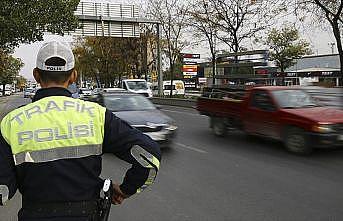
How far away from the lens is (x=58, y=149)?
2059 mm

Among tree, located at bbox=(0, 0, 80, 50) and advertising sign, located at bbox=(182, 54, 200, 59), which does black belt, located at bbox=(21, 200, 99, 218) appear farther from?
advertising sign, located at bbox=(182, 54, 200, 59)

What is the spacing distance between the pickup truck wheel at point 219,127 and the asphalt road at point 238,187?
223 cm

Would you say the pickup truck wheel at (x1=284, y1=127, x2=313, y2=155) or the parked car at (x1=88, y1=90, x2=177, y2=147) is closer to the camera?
the pickup truck wheel at (x1=284, y1=127, x2=313, y2=155)

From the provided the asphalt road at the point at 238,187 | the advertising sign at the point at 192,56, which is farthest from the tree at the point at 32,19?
the asphalt road at the point at 238,187

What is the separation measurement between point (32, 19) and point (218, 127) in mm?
13678

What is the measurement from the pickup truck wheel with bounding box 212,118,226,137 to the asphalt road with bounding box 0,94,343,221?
2.23 m

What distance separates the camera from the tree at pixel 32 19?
2112cm

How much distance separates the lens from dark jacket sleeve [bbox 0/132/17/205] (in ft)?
6.72

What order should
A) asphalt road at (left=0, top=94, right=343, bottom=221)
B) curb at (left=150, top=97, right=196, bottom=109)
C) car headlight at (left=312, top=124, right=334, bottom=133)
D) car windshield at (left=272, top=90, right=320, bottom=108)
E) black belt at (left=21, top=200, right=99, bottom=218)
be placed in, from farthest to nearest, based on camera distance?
curb at (left=150, top=97, right=196, bottom=109)
car windshield at (left=272, top=90, right=320, bottom=108)
car headlight at (left=312, top=124, right=334, bottom=133)
asphalt road at (left=0, top=94, right=343, bottom=221)
black belt at (left=21, top=200, right=99, bottom=218)

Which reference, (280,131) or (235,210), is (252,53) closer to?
(280,131)

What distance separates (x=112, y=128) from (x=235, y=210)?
3.57 meters

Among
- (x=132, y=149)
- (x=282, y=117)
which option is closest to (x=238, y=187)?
(x=282, y=117)

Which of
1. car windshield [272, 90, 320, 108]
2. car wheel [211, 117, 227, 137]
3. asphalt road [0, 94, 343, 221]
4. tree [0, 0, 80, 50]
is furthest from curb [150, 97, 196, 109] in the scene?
asphalt road [0, 94, 343, 221]

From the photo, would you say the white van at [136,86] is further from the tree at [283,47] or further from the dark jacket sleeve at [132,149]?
the dark jacket sleeve at [132,149]
